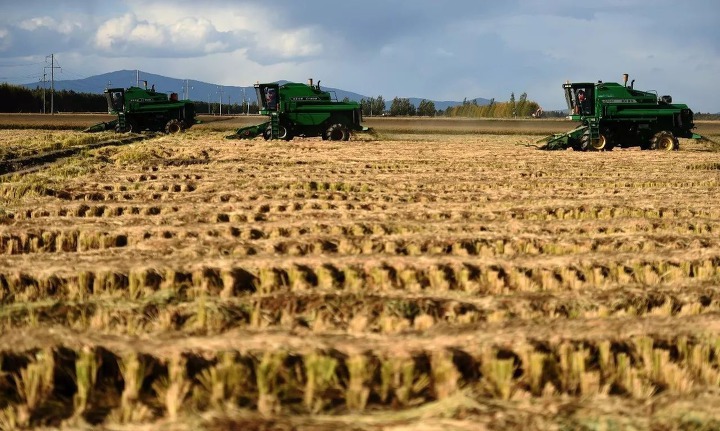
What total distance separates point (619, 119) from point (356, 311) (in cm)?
2233

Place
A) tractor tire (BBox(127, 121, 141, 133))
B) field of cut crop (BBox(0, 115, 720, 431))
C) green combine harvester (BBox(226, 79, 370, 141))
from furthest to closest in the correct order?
tractor tire (BBox(127, 121, 141, 133)) < green combine harvester (BBox(226, 79, 370, 141)) < field of cut crop (BBox(0, 115, 720, 431))

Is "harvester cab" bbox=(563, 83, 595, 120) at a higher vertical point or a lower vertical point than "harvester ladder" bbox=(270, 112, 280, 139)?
higher

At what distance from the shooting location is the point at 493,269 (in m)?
6.54

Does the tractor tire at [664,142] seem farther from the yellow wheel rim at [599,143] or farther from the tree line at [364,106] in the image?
the tree line at [364,106]

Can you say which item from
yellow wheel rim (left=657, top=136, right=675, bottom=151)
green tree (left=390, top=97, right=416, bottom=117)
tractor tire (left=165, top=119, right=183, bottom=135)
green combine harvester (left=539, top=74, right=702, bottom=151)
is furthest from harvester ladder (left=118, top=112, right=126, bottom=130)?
green tree (left=390, top=97, right=416, bottom=117)

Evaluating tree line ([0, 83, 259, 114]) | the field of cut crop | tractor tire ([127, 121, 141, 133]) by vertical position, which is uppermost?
tree line ([0, 83, 259, 114])

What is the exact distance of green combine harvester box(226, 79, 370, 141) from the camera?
2916cm

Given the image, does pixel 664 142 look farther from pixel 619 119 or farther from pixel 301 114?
pixel 301 114

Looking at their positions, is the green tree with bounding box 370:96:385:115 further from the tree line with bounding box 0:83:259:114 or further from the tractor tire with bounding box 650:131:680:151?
the tractor tire with bounding box 650:131:680:151

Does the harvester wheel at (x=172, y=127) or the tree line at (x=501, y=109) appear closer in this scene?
the harvester wheel at (x=172, y=127)

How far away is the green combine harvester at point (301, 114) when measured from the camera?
95.7 feet

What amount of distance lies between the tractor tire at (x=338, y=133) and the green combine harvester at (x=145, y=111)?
8680mm

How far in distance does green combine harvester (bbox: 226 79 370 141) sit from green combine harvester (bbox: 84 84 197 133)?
6.59m

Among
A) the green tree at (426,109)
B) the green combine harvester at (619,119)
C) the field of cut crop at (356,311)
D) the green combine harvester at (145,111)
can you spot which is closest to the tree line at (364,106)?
the green tree at (426,109)
